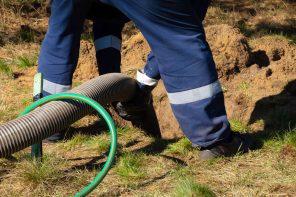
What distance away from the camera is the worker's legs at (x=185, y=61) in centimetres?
284

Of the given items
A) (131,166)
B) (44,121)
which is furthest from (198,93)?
(44,121)

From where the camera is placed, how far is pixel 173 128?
13.2 ft

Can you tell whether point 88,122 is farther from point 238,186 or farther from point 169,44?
point 238,186

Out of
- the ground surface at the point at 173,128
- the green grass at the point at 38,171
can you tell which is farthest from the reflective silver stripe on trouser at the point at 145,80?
the green grass at the point at 38,171

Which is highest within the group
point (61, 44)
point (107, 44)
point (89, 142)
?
point (61, 44)

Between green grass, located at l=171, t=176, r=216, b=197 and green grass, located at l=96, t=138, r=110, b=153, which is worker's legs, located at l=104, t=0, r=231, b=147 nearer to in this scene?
green grass, located at l=171, t=176, r=216, b=197

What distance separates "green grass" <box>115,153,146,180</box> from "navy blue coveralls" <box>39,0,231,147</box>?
0.34m

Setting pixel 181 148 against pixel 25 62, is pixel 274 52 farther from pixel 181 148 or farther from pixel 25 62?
Answer: pixel 25 62

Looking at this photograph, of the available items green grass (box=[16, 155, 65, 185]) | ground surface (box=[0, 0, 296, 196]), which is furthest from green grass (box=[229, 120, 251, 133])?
green grass (box=[16, 155, 65, 185])

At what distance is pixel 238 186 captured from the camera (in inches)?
106

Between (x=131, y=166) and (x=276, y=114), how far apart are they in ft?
4.65

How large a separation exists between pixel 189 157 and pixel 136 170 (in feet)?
1.50

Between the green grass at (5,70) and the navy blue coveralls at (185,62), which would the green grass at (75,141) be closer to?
the navy blue coveralls at (185,62)

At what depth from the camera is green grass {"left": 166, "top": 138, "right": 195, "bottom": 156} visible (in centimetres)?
329
